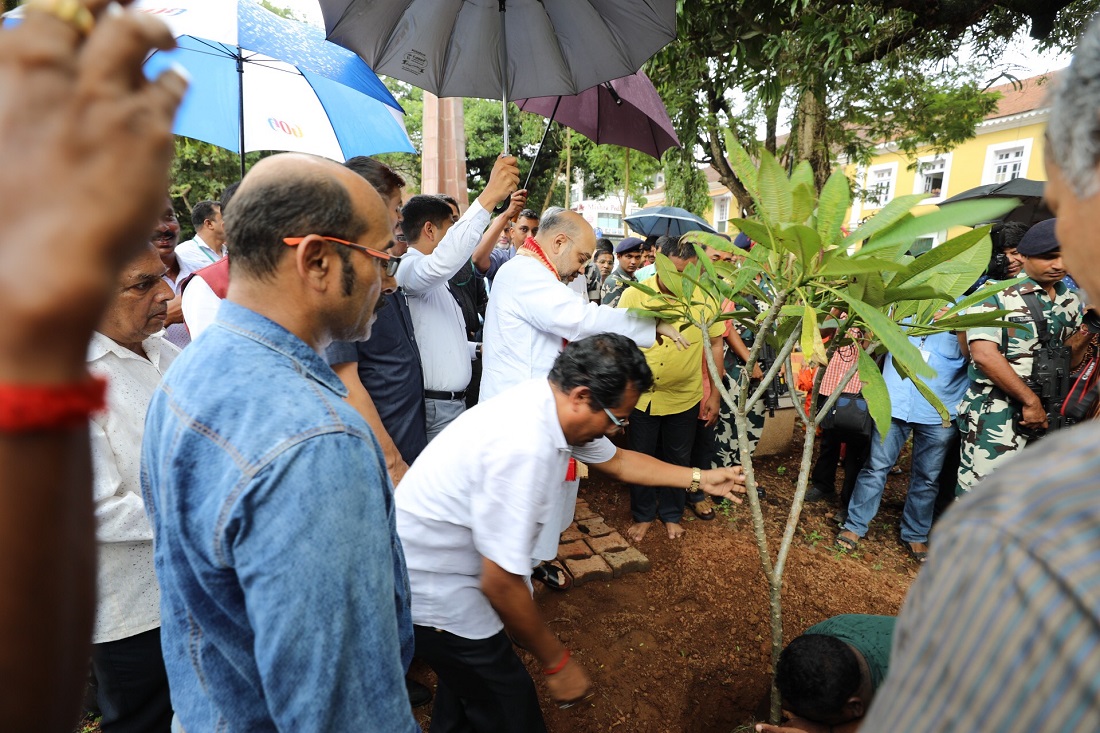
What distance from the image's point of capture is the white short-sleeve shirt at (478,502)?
174cm

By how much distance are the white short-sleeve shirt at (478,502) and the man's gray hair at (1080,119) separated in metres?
1.38

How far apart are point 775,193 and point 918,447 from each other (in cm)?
348

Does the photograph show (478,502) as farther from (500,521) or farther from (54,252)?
(54,252)

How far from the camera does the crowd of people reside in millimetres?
428

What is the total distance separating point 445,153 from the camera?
33.0 feet

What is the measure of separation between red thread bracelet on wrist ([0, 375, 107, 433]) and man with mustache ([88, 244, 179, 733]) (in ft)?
4.95

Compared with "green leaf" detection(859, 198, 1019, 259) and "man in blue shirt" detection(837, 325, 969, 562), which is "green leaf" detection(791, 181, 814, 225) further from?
"man in blue shirt" detection(837, 325, 969, 562)

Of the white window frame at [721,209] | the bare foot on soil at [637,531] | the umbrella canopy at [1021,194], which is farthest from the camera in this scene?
the white window frame at [721,209]

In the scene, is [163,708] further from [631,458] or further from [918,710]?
Answer: [918,710]

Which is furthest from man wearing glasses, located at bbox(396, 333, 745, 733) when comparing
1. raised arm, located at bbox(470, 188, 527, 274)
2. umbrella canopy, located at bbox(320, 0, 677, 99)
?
umbrella canopy, located at bbox(320, 0, 677, 99)

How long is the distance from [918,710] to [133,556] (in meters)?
2.05

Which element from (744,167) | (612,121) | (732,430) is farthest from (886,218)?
(732,430)

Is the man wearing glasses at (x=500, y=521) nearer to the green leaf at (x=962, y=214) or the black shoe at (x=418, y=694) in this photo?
the black shoe at (x=418, y=694)

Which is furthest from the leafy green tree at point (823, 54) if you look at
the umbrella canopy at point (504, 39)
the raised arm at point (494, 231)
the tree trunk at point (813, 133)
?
the raised arm at point (494, 231)
